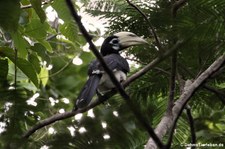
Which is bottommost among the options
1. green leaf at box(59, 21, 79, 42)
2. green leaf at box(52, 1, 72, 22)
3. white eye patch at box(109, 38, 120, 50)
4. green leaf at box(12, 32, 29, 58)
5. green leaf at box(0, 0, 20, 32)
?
green leaf at box(0, 0, 20, 32)

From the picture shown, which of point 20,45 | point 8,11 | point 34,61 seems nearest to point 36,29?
point 34,61

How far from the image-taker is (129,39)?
5.85 ft

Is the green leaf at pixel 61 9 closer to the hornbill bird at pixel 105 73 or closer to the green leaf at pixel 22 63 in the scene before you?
the green leaf at pixel 22 63

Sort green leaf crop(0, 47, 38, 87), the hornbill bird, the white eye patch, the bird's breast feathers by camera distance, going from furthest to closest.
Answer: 1. the white eye patch
2. the bird's breast feathers
3. the hornbill bird
4. green leaf crop(0, 47, 38, 87)

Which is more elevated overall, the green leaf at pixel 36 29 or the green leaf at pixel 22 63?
the green leaf at pixel 36 29

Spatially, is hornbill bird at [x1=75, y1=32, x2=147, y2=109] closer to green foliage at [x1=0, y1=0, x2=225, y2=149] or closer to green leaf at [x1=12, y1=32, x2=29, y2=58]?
green foliage at [x1=0, y1=0, x2=225, y2=149]

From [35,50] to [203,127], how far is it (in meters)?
0.78

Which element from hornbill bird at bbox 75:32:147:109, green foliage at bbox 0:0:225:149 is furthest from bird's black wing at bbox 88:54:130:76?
green foliage at bbox 0:0:225:149

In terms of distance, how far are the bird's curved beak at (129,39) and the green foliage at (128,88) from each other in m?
0.05

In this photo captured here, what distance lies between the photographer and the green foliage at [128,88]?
1.78 feet

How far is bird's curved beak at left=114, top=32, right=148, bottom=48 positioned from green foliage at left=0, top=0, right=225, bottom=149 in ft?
0.15

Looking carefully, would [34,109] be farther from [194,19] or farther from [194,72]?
[194,72]

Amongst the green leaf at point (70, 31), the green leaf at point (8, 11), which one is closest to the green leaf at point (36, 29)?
the green leaf at point (70, 31)

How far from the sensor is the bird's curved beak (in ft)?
4.81
